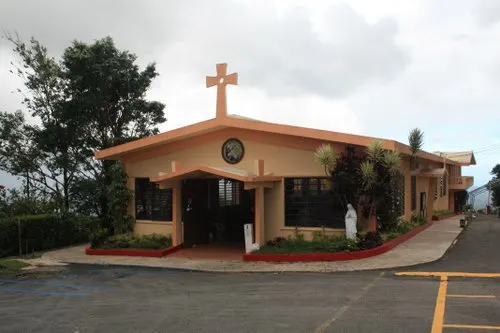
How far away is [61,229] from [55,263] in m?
4.27

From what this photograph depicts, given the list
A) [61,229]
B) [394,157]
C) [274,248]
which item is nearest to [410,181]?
[394,157]

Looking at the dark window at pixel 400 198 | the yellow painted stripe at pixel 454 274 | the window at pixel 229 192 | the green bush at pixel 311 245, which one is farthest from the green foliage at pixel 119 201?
the yellow painted stripe at pixel 454 274

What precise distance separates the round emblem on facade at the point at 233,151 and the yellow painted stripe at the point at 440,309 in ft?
25.9

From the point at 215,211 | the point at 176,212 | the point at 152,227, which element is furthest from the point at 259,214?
the point at 152,227

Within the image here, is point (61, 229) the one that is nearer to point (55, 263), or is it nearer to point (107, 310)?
point (55, 263)

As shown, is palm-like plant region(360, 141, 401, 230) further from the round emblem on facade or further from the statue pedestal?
the round emblem on facade

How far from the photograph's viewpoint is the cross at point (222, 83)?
1579 cm

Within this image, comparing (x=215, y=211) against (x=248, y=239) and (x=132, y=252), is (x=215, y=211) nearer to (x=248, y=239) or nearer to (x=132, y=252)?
(x=132, y=252)

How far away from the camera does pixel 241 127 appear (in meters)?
15.7

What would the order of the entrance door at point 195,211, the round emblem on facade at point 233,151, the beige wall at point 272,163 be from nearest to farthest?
the beige wall at point 272,163
the round emblem on facade at point 233,151
the entrance door at point 195,211

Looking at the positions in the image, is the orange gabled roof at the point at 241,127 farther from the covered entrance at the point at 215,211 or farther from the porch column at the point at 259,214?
the porch column at the point at 259,214

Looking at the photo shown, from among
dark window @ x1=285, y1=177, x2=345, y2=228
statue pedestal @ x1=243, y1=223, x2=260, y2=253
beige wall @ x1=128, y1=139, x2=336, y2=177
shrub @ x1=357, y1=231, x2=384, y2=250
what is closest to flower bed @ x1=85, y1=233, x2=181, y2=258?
beige wall @ x1=128, y1=139, x2=336, y2=177

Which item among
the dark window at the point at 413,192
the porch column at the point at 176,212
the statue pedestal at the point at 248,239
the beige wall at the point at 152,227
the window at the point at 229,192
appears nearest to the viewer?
the statue pedestal at the point at 248,239

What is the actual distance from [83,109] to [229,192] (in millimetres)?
7327
